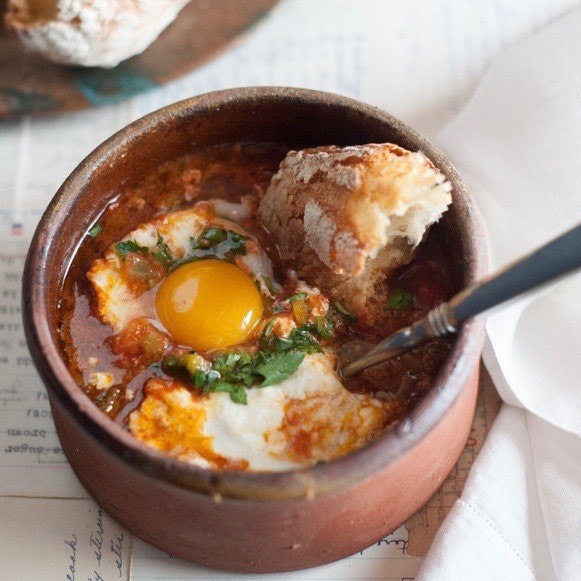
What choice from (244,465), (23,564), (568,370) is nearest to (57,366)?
(244,465)

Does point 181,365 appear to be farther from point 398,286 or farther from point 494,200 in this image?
point 494,200

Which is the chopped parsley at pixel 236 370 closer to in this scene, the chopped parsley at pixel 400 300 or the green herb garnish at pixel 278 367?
the green herb garnish at pixel 278 367

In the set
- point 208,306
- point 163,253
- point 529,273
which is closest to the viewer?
point 529,273

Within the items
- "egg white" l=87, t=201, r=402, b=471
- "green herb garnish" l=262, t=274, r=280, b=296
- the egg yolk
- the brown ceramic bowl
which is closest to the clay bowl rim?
the brown ceramic bowl

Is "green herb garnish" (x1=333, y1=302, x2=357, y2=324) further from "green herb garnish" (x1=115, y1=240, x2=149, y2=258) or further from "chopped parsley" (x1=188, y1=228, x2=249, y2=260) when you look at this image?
"green herb garnish" (x1=115, y1=240, x2=149, y2=258)

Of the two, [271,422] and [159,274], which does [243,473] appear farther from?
→ [159,274]

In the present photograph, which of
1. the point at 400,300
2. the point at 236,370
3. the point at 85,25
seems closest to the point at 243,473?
the point at 236,370
